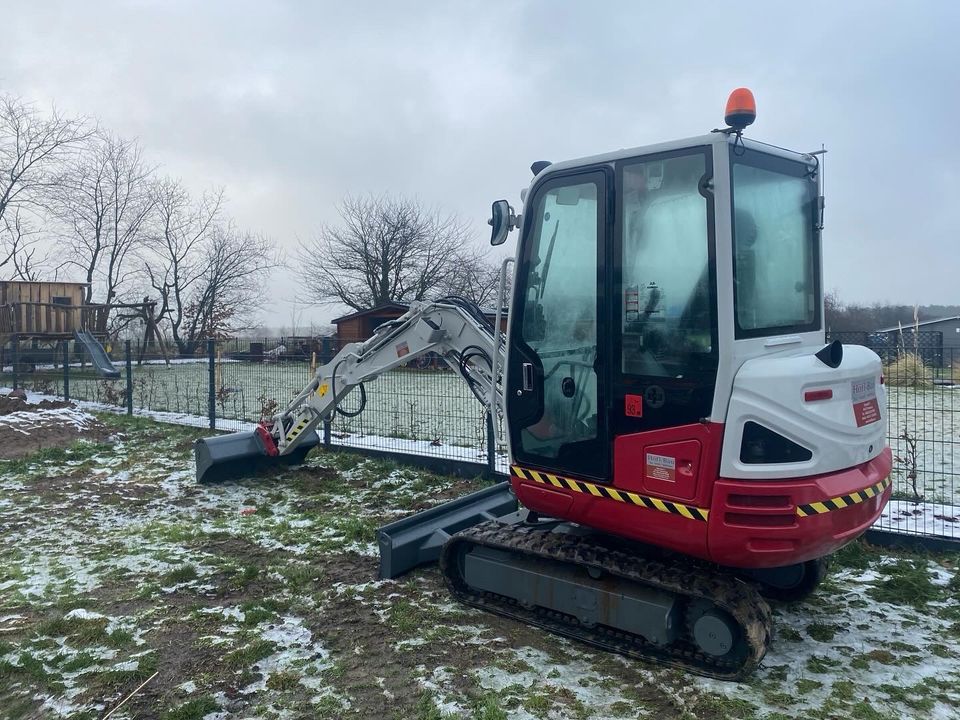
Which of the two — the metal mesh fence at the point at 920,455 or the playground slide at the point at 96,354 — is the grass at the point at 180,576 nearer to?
the metal mesh fence at the point at 920,455

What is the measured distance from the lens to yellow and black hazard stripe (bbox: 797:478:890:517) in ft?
11.6

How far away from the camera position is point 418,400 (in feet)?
33.6

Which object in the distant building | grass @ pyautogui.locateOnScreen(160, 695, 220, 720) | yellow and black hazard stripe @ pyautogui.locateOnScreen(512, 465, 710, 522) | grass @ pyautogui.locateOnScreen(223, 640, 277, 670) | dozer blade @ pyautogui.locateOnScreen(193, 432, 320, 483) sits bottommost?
grass @ pyautogui.locateOnScreen(160, 695, 220, 720)

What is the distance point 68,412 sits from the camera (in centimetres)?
1259

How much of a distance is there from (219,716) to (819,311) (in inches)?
154

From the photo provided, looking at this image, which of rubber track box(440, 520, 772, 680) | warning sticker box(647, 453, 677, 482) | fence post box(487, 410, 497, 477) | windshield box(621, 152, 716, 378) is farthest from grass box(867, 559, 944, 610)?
fence post box(487, 410, 497, 477)

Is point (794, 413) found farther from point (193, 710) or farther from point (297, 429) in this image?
point (297, 429)

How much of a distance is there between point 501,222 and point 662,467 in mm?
1782

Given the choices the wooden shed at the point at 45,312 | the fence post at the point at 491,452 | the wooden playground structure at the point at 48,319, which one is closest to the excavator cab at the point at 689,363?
the fence post at the point at 491,452

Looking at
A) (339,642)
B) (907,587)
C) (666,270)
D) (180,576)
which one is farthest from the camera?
(180,576)

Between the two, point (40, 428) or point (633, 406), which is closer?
point (633, 406)

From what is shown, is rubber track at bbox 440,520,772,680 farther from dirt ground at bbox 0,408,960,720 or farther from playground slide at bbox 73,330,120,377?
playground slide at bbox 73,330,120,377

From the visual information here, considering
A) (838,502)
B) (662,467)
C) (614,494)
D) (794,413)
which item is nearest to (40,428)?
(614,494)

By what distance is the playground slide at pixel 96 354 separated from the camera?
53.5 ft
